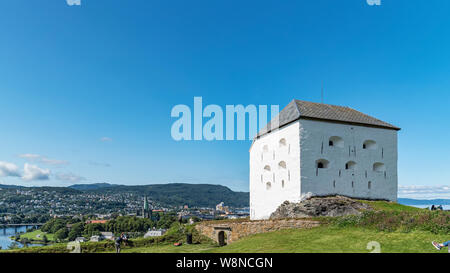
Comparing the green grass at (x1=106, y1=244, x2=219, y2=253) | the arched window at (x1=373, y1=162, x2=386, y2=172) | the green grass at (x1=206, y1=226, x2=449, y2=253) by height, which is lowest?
the green grass at (x1=106, y1=244, x2=219, y2=253)

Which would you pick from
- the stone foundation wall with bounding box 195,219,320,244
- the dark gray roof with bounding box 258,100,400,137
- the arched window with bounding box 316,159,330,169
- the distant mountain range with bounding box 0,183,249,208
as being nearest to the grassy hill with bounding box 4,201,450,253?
the stone foundation wall with bounding box 195,219,320,244

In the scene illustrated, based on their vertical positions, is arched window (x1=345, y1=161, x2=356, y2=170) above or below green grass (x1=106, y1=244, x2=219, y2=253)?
above

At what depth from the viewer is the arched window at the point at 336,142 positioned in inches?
861

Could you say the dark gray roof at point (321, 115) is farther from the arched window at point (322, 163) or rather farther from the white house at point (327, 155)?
the arched window at point (322, 163)

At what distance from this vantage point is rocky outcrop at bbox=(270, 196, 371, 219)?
749 inches

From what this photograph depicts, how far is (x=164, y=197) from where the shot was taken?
173625mm

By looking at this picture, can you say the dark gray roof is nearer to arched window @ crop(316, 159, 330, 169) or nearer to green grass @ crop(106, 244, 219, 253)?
arched window @ crop(316, 159, 330, 169)

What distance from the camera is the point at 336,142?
22078 millimetres

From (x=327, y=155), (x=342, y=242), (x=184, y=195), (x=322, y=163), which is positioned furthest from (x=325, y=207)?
(x=184, y=195)

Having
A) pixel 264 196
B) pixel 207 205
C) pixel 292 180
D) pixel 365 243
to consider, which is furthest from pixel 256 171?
pixel 207 205

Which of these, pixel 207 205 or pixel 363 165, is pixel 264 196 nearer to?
pixel 363 165

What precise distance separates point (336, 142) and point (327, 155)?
1.45 m

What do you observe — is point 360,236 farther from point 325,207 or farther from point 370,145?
point 370,145
